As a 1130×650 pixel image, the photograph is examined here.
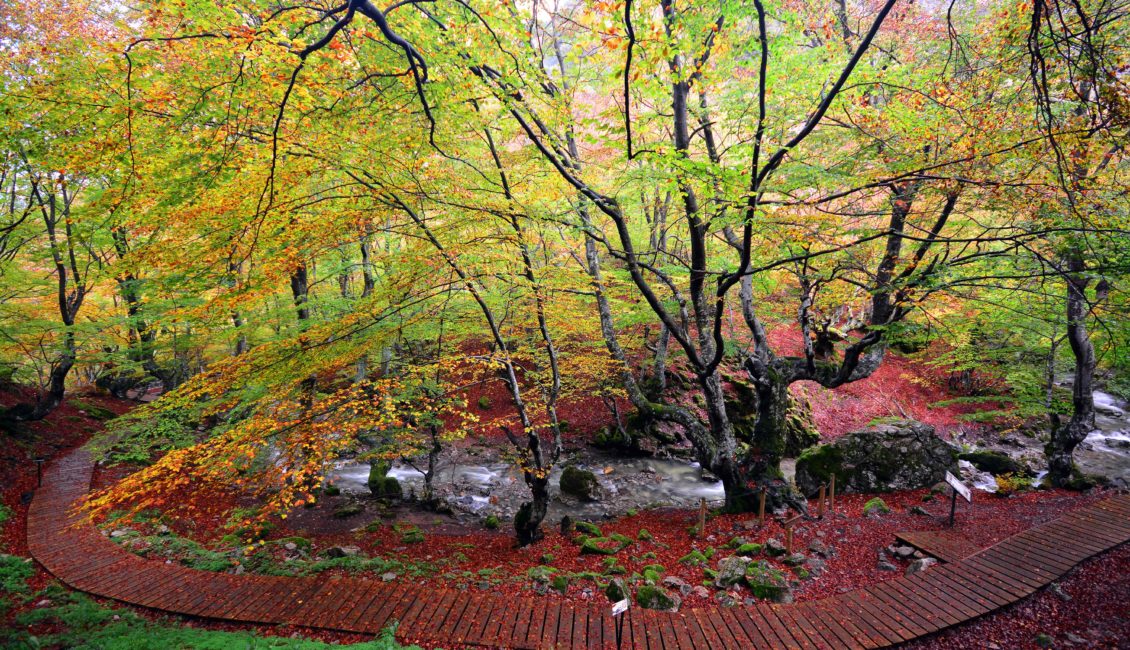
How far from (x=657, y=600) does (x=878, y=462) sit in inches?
291

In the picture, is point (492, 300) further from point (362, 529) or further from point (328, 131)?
point (362, 529)

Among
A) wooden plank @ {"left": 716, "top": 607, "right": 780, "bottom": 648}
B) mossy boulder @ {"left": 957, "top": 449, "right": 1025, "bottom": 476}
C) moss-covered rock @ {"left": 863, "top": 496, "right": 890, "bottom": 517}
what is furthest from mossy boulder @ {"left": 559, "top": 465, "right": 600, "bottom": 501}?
mossy boulder @ {"left": 957, "top": 449, "right": 1025, "bottom": 476}

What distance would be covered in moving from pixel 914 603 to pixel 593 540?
4533 mm

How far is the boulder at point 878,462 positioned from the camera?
9.71 meters

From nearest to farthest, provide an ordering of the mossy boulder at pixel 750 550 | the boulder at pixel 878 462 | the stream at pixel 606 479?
the mossy boulder at pixel 750 550 < the boulder at pixel 878 462 < the stream at pixel 606 479

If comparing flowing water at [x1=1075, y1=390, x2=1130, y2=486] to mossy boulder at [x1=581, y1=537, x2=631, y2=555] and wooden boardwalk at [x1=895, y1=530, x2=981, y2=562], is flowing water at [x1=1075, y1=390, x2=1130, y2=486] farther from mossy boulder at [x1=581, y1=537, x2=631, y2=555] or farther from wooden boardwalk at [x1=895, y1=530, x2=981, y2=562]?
mossy boulder at [x1=581, y1=537, x2=631, y2=555]

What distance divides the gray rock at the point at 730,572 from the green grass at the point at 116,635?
13.7 feet

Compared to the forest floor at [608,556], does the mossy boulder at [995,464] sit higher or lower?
lower

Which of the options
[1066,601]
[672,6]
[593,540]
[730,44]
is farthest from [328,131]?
[1066,601]

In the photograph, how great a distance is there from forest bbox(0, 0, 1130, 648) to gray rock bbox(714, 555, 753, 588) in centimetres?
5

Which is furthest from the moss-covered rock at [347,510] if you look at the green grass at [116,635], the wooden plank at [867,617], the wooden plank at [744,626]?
the wooden plank at [867,617]

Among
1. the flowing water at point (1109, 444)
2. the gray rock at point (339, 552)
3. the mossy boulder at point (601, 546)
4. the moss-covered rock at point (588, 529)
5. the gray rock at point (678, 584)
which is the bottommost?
Answer: the flowing water at point (1109, 444)

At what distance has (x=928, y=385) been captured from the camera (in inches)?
714

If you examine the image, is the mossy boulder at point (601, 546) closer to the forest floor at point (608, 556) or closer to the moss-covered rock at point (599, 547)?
the moss-covered rock at point (599, 547)
